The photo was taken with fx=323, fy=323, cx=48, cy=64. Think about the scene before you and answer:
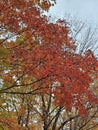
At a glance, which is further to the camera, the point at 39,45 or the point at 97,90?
the point at 97,90

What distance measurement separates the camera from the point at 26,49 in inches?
387

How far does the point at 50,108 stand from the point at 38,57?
429 inches

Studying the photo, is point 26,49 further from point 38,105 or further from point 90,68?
point 38,105

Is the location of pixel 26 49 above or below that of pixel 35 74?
above

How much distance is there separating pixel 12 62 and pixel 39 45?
114 centimetres

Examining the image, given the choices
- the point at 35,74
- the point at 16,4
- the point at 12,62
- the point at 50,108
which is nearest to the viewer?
the point at 16,4

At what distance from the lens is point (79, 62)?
404 inches

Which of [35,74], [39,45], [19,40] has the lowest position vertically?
[35,74]

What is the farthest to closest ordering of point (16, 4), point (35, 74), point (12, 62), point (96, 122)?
point (96, 122), point (12, 62), point (35, 74), point (16, 4)

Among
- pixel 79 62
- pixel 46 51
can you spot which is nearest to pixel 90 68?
pixel 79 62

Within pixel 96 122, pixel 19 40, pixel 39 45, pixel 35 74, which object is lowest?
pixel 35 74

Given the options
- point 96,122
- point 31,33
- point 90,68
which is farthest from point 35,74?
point 96,122

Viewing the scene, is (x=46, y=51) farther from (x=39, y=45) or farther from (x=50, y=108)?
(x=50, y=108)

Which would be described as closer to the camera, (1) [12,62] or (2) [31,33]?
(2) [31,33]
